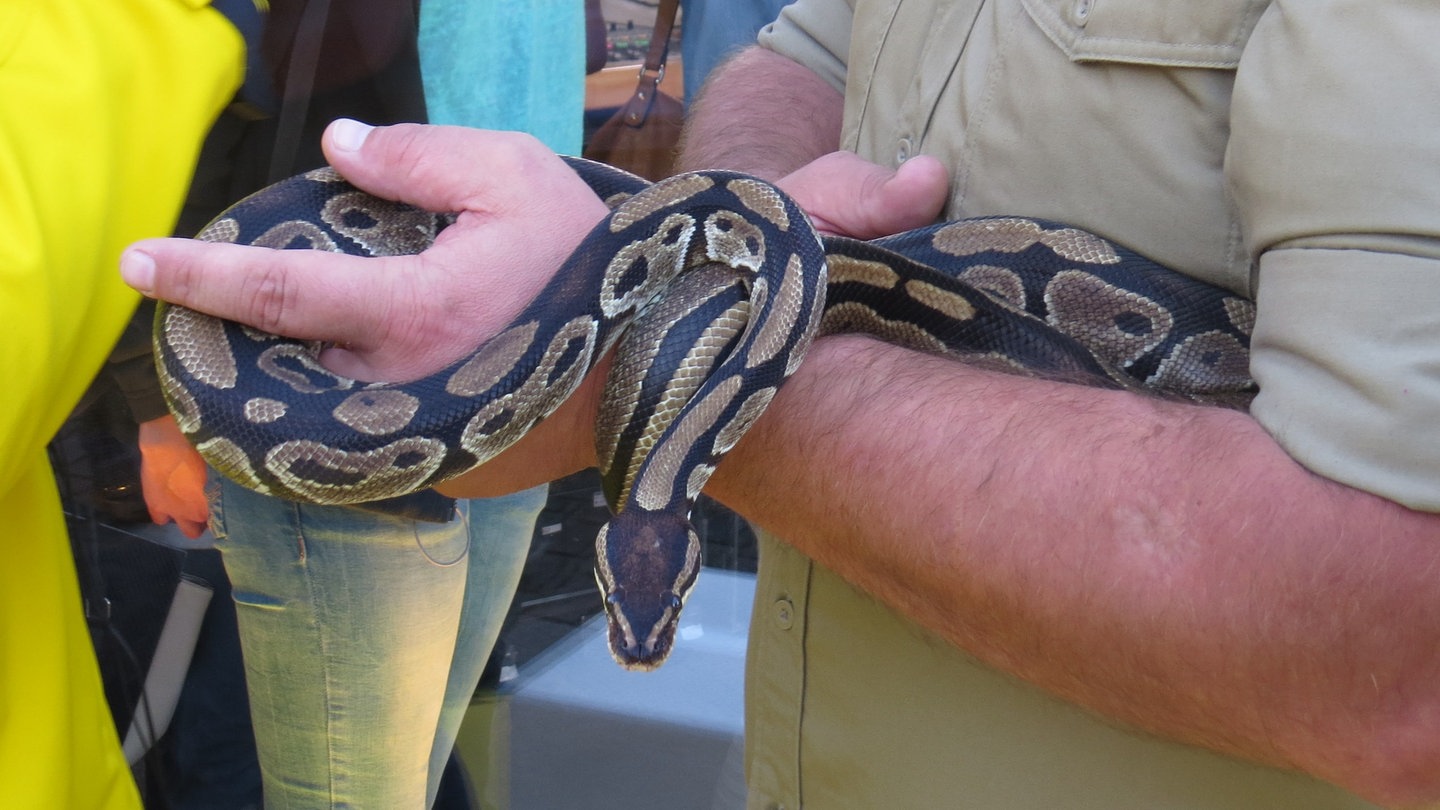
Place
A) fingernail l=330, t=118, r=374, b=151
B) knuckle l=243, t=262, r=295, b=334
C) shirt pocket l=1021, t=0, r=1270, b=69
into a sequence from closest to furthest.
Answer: shirt pocket l=1021, t=0, r=1270, b=69, knuckle l=243, t=262, r=295, b=334, fingernail l=330, t=118, r=374, b=151

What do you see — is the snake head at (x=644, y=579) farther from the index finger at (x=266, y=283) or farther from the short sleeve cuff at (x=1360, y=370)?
the short sleeve cuff at (x=1360, y=370)

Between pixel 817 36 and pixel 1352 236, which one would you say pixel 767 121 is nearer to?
pixel 817 36

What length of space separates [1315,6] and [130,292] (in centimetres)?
209

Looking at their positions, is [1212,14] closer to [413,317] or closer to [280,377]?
[413,317]

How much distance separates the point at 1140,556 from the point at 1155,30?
0.81m

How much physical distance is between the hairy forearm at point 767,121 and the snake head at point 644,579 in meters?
1.07

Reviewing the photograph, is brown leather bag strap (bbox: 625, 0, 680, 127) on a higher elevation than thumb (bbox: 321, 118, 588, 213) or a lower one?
lower

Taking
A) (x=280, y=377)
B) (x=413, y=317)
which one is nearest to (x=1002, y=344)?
(x=413, y=317)

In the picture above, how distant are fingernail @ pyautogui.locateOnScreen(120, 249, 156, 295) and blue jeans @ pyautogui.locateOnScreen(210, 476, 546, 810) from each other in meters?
0.99

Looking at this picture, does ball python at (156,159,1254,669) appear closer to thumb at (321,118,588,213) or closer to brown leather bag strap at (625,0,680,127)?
thumb at (321,118,588,213)

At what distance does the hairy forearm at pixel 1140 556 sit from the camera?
1241 mm

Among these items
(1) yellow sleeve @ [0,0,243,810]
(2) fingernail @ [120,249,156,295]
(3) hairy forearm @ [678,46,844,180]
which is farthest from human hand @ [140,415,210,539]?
(3) hairy forearm @ [678,46,844,180]

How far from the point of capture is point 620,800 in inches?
145

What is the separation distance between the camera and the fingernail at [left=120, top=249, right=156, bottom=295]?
5.65 feet
